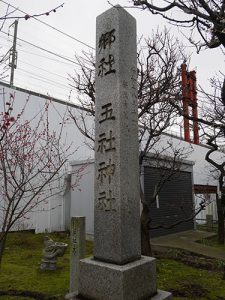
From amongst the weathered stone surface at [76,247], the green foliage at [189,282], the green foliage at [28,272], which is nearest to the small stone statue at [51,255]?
the green foliage at [28,272]

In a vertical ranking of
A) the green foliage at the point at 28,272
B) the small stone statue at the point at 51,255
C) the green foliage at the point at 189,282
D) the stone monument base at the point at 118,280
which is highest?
the stone monument base at the point at 118,280

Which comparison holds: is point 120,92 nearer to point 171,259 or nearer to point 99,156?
point 99,156

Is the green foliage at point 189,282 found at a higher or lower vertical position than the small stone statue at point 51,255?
lower

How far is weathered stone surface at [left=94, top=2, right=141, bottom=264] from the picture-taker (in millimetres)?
3955

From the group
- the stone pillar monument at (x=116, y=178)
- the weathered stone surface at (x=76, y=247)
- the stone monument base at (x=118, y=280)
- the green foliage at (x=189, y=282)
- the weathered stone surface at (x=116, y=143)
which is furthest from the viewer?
the green foliage at (x=189, y=282)

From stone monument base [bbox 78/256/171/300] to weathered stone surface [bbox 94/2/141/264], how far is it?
15cm

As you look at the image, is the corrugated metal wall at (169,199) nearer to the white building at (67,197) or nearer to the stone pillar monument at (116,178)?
the white building at (67,197)

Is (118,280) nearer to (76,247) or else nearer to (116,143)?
(116,143)

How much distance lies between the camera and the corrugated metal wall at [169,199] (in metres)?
13.5

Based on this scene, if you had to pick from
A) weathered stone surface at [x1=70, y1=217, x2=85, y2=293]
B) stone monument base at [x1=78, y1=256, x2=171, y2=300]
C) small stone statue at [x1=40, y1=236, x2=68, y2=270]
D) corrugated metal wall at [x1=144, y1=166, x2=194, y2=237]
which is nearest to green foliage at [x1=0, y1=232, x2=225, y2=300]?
small stone statue at [x1=40, y1=236, x2=68, y2=270]

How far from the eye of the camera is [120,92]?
4.22 m

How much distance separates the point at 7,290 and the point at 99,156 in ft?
11.7

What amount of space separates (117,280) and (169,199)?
37.8 ft

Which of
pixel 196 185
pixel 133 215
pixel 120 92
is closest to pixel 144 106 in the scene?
pixel 120 92
